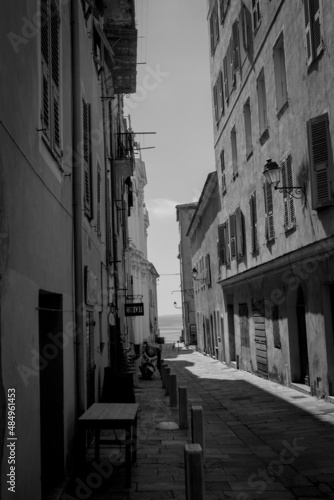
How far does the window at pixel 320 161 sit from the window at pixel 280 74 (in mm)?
3282

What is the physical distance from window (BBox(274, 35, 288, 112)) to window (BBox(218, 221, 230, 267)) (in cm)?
946

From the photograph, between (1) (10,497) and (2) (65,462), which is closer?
(1) (10,497)

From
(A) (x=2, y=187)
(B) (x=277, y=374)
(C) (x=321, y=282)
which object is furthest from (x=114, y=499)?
(B) (x=277, y=374)

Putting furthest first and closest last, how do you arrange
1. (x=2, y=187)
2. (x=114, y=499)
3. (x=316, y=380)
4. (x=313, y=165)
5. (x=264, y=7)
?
1. (x=264, y=7)
2. (x=316, y=380)
3. (x=313, y=165)
4. (x=114, y=499)
5. (x=2, y=187)

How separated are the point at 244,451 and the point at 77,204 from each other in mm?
4553

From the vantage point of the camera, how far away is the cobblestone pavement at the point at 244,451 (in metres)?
6.81

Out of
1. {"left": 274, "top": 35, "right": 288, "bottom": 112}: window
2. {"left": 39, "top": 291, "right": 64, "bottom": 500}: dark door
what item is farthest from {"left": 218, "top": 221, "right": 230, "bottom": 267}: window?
{"left": 39, "top": 291, "right": 64, "bottom": 500}: dark door

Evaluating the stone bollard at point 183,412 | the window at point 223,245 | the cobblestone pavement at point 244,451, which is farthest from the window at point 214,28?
the stone bollard at point 183,412

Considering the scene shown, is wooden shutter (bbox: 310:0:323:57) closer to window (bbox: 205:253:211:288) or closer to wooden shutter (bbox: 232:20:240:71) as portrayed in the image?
wooden shutter (bbox: 232:20:240:71)

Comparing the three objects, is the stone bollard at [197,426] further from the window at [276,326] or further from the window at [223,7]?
the window at [223,7]

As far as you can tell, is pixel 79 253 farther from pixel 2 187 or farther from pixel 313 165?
pixel 313 165

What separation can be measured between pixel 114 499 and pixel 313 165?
8.43 m

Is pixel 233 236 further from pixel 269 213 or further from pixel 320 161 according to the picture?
pixel 320 161

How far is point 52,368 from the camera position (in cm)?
679
